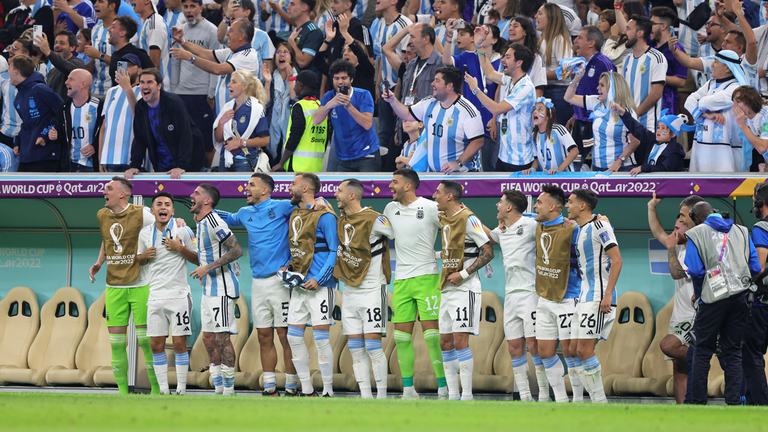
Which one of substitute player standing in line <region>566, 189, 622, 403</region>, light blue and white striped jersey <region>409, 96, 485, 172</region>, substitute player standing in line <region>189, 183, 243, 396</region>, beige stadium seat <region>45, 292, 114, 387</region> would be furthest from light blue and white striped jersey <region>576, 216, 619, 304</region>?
beige stadium seat <region>45, 292, 114, 387</region>

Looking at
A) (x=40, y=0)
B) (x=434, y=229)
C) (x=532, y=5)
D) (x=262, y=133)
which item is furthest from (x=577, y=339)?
(x=40, y=0)

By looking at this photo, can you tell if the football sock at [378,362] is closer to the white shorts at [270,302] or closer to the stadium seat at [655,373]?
the white shorts at [270,302]

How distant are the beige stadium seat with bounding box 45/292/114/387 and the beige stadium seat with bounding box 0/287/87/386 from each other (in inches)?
3.8

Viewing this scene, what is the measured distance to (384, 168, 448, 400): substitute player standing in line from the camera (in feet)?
23.7

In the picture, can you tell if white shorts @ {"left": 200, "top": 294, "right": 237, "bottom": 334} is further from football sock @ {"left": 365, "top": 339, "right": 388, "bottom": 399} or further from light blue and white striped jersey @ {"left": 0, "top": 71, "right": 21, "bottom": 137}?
light blue and white striped jersey @ {"left": 0, "top": 71, "right": 21, "bottom": 137}

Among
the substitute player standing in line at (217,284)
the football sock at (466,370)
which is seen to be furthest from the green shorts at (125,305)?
the football sock at (466,370)

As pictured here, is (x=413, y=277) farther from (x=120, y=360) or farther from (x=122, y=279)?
(x=120, y=360)

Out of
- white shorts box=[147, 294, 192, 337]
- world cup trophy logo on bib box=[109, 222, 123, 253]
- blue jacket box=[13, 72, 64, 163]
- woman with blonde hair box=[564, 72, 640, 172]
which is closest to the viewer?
white shorts box=[147, 294, 192, 337]

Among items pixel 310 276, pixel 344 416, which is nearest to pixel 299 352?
pixel 310 276

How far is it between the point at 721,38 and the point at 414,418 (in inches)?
259

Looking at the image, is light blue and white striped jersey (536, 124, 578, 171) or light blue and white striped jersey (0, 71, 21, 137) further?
light blue and white striped jersey (0, 71, 21, 137)

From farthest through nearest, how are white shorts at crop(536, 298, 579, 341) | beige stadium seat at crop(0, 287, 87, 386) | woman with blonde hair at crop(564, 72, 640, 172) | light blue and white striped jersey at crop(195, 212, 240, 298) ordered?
1. beige stadium seat at crop(0, 287, 87, 386)
2. woman with blonde hair at crop(564, 72, 640, 172)
3. light blue and white striped jersey at crop(195, 212, 240, 298)
4. white shorts at crop(536, 298, 579, 341)

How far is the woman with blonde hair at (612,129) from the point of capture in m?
7.95

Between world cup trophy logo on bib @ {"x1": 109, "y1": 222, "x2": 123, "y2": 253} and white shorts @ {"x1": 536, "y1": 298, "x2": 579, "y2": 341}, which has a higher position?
world cup trophy logo on bib @ {"x1": 109, "y1": 222, "x2": 123, "y2": 253}
